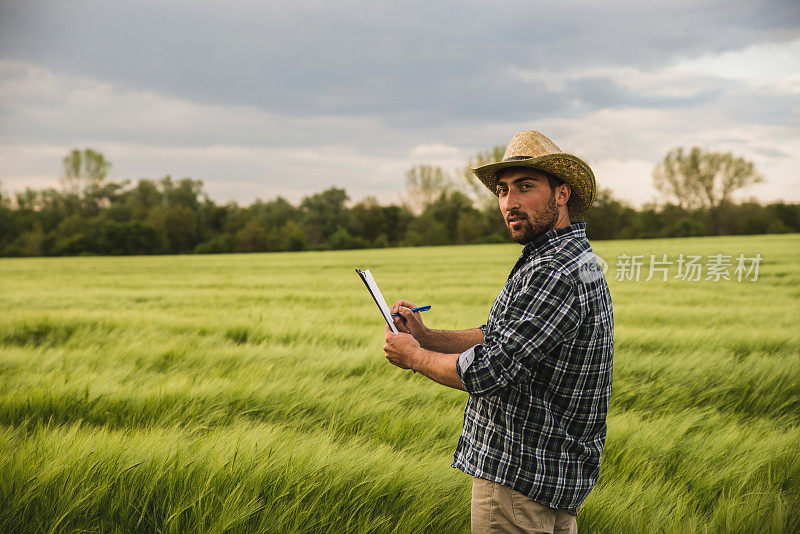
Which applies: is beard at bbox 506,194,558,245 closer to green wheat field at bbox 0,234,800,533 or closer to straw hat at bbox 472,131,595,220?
straw hat at bbox 472,131,595,220

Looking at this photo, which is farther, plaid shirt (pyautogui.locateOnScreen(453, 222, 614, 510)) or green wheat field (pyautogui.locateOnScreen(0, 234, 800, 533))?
green wheat field (pyautogui.locateOnScreen(0, 234, 800, 533))

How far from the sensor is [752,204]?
167 feet

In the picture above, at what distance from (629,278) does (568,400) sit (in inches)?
593

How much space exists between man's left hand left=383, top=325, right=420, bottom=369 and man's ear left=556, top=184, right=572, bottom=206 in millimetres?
735

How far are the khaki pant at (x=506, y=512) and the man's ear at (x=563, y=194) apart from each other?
3.36ft

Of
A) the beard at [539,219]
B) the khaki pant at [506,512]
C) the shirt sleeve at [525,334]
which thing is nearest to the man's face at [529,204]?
the beard at [539,219]

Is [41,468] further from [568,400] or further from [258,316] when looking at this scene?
[258,316]

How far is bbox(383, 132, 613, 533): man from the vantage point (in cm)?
170

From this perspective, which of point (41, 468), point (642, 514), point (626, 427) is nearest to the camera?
point (41, 468)

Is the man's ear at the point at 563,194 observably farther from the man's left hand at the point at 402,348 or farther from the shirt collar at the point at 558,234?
the man's left hand at the point at 402,348

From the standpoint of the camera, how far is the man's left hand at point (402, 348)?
6.13 ft

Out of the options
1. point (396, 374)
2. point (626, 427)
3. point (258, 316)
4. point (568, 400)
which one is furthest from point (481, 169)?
point (258, 316)

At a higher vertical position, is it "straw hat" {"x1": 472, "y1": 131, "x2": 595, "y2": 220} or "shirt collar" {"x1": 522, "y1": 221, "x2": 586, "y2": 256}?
"straw hat" {"x1": 472, "y1": 131, "x2": 595, "y2": 220}

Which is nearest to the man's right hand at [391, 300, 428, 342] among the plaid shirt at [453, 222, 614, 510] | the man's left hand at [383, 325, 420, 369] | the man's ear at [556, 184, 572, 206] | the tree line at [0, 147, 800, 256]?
the man's left hand at [383, 325, 420, 369]
